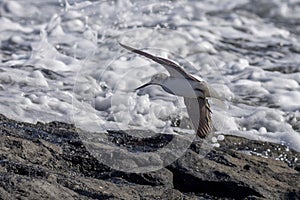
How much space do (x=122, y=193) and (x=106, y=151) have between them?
1.85 ft

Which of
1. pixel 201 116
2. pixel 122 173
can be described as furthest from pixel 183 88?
pixel 122 173

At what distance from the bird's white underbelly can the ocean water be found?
810 mm

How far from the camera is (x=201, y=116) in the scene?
3.94 metres

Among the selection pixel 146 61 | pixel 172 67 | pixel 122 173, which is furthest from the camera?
pixel 146 61

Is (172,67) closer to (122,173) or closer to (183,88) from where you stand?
(183,88)

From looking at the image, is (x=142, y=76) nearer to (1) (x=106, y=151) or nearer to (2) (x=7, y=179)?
(1) (x=106, y=151)

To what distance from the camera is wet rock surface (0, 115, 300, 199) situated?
333 centimetres

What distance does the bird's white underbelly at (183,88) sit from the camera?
12.9ft

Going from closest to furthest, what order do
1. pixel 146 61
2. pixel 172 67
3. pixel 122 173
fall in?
pixel 122 173 < pixel 172 67 < pixel 146 61

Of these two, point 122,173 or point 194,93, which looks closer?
point 122,173

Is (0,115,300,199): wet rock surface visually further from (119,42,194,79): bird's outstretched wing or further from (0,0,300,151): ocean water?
(0,0,300,151): ocean water

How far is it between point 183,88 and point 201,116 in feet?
0.52

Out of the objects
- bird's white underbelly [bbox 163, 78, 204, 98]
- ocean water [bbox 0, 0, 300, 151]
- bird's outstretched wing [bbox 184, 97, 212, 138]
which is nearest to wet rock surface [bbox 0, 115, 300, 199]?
bird's outstretched wing [bbox 184, 97, 212, 138]

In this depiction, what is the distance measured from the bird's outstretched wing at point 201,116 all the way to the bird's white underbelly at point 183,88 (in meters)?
0.04
